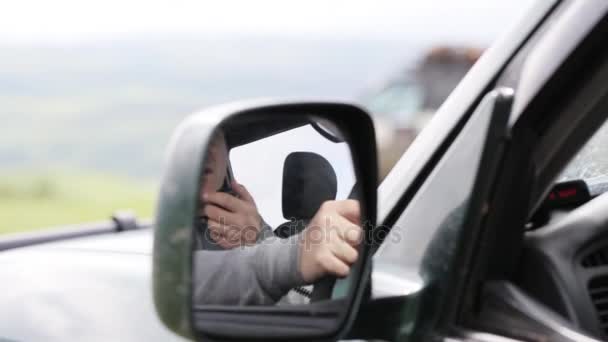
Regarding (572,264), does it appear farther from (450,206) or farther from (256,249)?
(256,249)

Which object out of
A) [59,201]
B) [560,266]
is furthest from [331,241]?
[59,201]

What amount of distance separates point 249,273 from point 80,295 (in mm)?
818

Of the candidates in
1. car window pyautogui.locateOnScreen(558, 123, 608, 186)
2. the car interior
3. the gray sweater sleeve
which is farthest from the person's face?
car window pyautogui.locateOnScreen(558, 123, 608, 186)

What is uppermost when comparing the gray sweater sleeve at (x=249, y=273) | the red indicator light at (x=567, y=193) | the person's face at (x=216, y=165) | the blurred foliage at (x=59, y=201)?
the person's face at (x=216, y=165)

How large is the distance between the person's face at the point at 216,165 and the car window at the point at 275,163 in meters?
0.05

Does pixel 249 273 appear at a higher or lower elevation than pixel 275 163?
lower

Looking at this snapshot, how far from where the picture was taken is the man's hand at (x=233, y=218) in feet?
5.44

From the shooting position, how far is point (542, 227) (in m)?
1.92

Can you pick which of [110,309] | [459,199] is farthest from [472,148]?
[110,309]

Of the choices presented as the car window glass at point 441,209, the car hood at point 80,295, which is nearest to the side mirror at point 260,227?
the car window glass at point 441,209

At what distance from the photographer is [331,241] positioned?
1.76 metres

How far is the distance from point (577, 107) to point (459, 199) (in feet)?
0.99

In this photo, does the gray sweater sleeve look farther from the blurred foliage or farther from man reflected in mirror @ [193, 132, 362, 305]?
the blurred foliage

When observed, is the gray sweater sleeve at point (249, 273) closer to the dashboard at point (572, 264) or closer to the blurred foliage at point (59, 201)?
the dashboard at point (572, 264)
